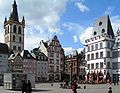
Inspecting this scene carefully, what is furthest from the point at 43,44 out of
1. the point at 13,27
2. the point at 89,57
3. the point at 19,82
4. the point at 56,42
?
the point at 19,82

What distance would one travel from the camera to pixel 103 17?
92.1 metres

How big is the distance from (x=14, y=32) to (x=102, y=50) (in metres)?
47.4

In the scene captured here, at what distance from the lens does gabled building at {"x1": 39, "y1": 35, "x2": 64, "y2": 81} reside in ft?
378

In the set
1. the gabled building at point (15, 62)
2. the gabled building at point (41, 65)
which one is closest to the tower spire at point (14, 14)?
Answer: the gabled building at point (41, 65)

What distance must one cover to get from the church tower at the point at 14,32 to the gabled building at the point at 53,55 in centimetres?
977

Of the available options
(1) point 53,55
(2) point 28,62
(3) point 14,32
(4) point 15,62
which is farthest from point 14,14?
(4) point 15,62

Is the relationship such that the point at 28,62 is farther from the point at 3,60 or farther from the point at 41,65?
the point at 3,60

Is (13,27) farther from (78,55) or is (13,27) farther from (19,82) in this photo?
(19,82)

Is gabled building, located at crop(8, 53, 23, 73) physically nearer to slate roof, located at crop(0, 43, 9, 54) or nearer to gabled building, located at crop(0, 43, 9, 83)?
gabled building, located at crop(0, 43, 9, 83)

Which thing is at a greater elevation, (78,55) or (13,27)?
(13,27)

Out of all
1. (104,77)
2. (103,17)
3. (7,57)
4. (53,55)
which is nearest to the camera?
(104,77)

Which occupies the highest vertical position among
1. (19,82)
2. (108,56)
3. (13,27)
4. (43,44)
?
(13,27)

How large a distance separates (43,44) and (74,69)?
17.6 m

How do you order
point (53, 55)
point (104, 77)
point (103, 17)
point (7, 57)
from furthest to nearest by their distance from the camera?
1. point (53, 55)
2. point (7, 57)
3. point (103, 17)
4. point (104, 77)
